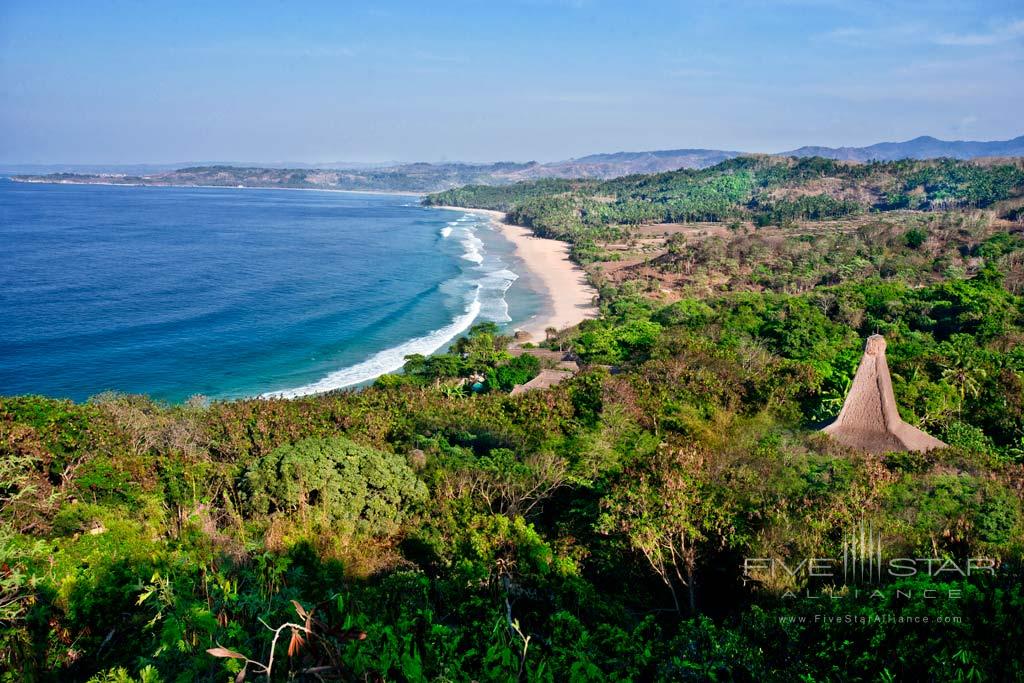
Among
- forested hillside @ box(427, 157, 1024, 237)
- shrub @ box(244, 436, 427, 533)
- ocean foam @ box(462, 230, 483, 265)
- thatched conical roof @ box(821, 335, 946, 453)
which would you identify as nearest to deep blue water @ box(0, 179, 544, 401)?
ocean foam @ box(462, 230, 483, 265)

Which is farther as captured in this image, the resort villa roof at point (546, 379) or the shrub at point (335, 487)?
the resort villa roof at point (546, 379)

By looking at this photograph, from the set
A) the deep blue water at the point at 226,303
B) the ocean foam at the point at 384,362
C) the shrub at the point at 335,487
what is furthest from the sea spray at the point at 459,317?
the shrub at the point at 335,487

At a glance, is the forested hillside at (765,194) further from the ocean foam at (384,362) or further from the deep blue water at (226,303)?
the ocean foam at (384,362)

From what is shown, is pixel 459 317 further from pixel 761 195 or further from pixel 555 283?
pixel 761 195

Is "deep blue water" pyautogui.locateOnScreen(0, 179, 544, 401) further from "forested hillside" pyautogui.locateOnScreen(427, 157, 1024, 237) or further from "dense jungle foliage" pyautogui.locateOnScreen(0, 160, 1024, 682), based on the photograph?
"forested hillside" pyautogui.locateOnScreen(427, 157, 1024, 237)

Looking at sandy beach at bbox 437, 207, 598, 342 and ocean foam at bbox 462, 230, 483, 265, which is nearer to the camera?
sandy beach at bbox 437, 207, 598, 342

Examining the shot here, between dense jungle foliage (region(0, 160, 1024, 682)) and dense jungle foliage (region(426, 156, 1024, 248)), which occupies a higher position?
dense jungle foliage (region(426, 156, 1024, 248))
